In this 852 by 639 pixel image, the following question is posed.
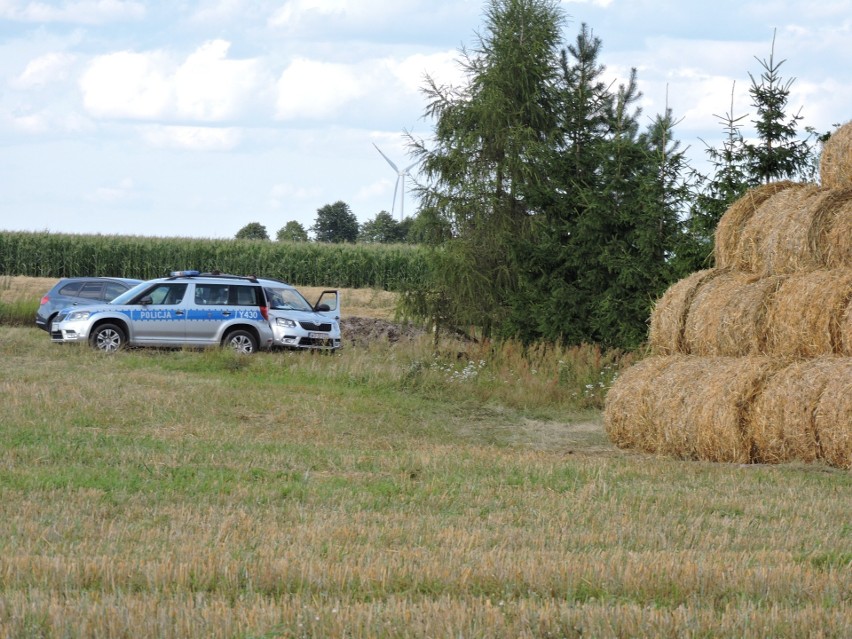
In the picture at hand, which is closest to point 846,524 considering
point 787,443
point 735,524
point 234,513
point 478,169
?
point 735,524

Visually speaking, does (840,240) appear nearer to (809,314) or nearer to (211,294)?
(809,314)

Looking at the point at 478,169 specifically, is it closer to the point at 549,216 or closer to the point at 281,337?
the point at 549,216

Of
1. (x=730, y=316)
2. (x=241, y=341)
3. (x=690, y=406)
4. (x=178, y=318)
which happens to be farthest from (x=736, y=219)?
(x=178, y=318)

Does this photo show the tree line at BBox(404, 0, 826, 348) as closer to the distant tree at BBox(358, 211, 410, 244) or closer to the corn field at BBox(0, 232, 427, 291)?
the corn field at BBox(0, 232, 427, 291)

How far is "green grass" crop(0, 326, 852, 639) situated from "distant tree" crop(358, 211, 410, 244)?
55.2 m

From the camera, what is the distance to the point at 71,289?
28.4 metres

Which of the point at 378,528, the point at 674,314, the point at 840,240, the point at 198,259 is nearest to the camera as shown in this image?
the point at 378,528

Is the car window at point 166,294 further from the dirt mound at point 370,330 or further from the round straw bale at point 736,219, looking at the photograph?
the round straw bale at point 736,219

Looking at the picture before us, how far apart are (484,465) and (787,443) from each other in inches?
132

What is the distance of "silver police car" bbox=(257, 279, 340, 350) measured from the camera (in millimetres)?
24000

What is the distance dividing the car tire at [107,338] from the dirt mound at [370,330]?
6.31 metres

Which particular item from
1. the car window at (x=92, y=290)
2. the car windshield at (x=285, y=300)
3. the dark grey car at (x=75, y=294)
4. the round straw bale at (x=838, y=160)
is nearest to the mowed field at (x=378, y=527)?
the round straw bale at (x=838, y=160)

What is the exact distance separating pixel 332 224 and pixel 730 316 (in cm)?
7285

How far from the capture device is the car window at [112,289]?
2873 cm
